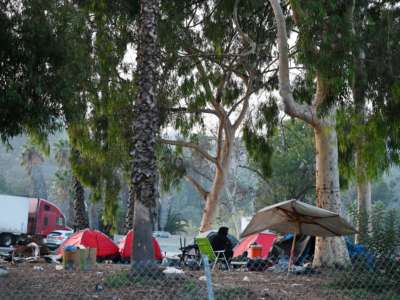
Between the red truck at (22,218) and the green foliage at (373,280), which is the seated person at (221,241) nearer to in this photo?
the green foliage at (373,280)

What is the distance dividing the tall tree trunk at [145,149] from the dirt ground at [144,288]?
1.96 feet

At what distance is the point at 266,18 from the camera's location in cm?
1720

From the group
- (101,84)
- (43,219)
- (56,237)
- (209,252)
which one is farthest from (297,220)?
(43,219)

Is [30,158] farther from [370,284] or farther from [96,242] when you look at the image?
[370,284]

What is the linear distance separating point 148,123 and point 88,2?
616cm

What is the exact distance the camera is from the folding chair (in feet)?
43.4

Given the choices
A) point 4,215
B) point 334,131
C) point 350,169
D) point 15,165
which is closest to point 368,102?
point 334,131

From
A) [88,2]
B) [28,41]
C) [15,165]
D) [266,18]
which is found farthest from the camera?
[15,165]

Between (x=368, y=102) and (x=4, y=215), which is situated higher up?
(x=368, y=102)

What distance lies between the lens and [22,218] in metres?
32.1

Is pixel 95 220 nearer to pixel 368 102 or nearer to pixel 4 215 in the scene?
pixel 4 215

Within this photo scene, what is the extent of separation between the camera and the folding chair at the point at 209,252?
13242 millimetres

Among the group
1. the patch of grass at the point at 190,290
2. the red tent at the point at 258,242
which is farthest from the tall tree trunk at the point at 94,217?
the patch of grass at the point at 190,290

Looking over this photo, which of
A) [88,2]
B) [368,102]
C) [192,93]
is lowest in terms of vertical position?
[368,102]
